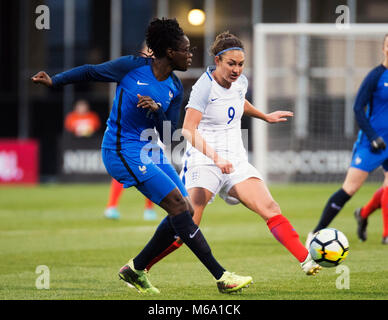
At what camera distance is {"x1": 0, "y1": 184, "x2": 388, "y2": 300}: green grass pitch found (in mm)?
6633

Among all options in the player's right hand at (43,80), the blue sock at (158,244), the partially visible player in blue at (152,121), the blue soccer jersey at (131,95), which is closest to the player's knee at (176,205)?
the partially visible player in blue at (152,121)

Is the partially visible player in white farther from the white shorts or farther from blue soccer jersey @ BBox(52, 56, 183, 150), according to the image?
blue soccer jersey @ BBox(52, 56, 183, 150)

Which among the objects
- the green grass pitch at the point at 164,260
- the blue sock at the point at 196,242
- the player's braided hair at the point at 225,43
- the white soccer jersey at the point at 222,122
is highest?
the player's braided hair at the point at 225,43

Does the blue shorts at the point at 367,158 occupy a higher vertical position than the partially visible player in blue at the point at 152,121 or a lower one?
lower

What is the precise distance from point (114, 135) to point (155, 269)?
2.04 meters

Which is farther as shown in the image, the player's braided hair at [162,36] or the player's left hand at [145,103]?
the player's braided hair at [162,36]

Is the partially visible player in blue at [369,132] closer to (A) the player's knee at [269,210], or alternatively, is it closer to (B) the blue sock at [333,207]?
(B) the blue sock at [333,207]

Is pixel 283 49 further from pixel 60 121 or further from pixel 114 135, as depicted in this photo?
pixel 114 135

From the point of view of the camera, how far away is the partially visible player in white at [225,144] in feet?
22.8

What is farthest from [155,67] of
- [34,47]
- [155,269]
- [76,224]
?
[34,47]

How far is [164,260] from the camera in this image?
29.1ft

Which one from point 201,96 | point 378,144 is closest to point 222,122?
point 201,96

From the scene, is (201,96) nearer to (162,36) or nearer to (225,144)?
(225,144)

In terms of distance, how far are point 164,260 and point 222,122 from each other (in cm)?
211
